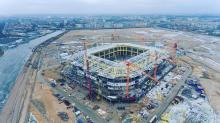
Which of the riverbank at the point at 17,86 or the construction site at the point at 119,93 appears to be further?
the riverbank at the point at 17,86

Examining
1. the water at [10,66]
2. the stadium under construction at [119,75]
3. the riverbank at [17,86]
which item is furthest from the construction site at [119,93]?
the water at [10,66]

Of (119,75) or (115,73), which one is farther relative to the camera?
(115,73)

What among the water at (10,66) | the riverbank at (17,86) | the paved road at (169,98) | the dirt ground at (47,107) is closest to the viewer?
the dirt ground at (47,107)

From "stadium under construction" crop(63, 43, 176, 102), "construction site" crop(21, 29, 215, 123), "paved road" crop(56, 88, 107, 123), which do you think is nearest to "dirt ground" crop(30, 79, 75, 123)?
"construction site" crop(21, 29, 215, 123)

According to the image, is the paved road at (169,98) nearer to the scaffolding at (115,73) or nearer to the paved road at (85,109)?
the scaffolding at (115,73)

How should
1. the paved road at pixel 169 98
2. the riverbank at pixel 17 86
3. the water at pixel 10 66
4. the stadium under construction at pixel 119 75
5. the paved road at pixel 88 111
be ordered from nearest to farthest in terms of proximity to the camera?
the paved road at pixel 88 111
the paved road at pixel 169 98
the riverbank at pixel 17 86
the stadium under construction at pixel 119 75
the water at pixel 10 66

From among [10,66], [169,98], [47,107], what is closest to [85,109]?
[47,107]

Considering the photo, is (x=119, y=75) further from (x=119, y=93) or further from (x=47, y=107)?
(x=47, y=107)
